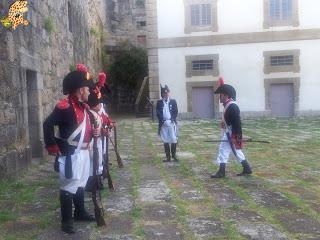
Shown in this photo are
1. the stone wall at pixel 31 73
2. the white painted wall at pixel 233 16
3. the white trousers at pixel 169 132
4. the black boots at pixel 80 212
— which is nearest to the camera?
the black boots at pixel 80 212

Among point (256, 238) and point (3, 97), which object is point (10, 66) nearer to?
point (3, 97)

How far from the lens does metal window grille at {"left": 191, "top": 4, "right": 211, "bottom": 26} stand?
Answer: 67.0 feet

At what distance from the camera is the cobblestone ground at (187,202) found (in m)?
4.18

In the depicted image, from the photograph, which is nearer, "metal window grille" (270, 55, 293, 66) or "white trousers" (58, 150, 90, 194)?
"white trousers" (58, 150, 90, 194)

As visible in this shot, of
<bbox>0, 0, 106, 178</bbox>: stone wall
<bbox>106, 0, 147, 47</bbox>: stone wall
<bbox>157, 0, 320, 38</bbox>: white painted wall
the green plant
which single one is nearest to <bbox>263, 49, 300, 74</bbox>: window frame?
<bbox>157, 0, 320, 38</bbox>: white painted wall

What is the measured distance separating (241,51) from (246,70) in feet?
2.99

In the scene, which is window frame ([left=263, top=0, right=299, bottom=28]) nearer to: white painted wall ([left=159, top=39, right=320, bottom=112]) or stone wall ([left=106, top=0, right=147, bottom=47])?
white painted wall ([left=159, top=39, right=320, bottom=112])

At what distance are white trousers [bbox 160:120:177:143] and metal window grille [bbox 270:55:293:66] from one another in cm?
1294

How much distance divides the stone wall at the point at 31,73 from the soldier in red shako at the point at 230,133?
3.17m

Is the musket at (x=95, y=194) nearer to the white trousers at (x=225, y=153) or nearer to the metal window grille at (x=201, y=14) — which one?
the white trousers at (x=225, y=153)

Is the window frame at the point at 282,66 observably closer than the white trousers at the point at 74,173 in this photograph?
No

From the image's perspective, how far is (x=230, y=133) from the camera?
6.90m

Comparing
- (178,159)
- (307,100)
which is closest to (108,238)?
(178,159)

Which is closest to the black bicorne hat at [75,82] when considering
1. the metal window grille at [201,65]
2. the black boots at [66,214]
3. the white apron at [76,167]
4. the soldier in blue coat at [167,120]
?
the white apron at [76,167]
